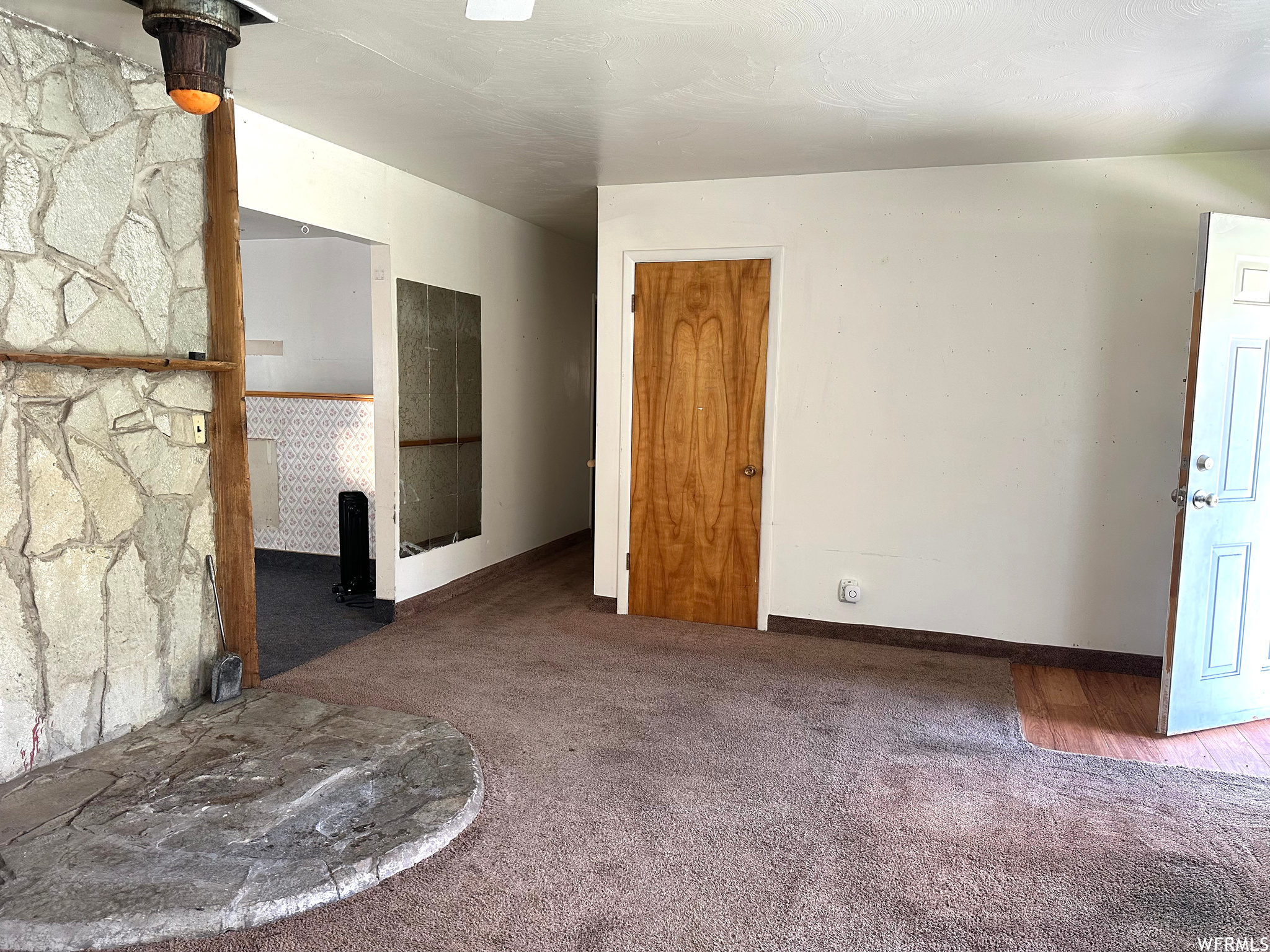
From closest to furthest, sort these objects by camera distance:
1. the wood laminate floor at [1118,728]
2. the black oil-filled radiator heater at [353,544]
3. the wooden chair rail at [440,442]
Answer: the wood laminate floor at [1118,728] < the wooden chair rail at [440,442] < the black oil-filled radiator heater at [353,544]

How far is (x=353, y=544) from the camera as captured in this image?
5207mm

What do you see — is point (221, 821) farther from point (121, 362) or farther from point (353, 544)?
point (353, 544)

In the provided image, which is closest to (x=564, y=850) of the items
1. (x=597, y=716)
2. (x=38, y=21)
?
(x=597, y=716)

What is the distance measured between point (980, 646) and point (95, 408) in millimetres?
4023

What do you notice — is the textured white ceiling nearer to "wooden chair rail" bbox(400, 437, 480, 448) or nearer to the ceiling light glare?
the ceiling light glare

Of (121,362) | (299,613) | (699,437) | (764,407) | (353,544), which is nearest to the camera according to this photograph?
(121,362)

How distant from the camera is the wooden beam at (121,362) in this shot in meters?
2.54

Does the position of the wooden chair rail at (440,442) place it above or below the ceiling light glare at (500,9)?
below

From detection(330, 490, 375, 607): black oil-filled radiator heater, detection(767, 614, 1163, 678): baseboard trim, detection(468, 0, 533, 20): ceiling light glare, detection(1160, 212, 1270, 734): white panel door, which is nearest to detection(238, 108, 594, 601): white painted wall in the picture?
detection(330, 490, 375, 607): black oil-filled radiator heater

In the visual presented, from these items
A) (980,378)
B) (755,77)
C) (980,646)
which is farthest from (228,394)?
(980,646)

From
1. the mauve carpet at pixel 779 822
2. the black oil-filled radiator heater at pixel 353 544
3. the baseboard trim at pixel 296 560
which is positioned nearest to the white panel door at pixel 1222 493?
the mauve carpet at pixel 779 822

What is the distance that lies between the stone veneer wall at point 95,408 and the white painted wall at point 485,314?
0.50 meters

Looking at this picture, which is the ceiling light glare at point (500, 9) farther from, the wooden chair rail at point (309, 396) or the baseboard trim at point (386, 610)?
the wooden chair rail at point (309, 396)

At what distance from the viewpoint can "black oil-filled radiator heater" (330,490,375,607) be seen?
17.0 ft
